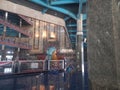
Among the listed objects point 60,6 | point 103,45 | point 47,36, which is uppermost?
point 60,6

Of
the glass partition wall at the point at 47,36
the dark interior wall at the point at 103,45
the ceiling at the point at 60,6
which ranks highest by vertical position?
the ceiling at the point at 60,6

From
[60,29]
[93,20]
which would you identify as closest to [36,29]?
[60,29]

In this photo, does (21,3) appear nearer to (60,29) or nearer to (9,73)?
(60,29)

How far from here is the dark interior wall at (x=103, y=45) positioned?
4.97ft

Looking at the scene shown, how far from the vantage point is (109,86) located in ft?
5.08

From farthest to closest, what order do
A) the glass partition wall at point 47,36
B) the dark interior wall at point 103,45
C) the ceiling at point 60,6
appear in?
the glass partition wall at point 47,36, the ceiling at point 60,6, the dark interior wall at point 103,45

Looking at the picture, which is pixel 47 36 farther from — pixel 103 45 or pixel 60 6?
pixel 103 45

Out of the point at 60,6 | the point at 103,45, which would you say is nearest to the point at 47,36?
the point at 60,6

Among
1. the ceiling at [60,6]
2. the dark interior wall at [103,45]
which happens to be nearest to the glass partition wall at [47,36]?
the ceiling at [60,6]

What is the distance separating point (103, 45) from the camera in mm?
1636

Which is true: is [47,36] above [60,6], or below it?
below

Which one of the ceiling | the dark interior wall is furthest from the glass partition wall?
the dark interior wall

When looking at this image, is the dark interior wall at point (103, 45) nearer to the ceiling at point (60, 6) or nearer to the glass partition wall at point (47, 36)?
the ceiling at point (60, 6)

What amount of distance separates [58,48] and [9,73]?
1575cm
